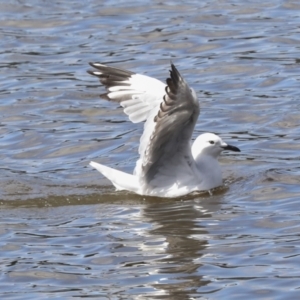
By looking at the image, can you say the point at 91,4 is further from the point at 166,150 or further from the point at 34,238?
the point at 34,238

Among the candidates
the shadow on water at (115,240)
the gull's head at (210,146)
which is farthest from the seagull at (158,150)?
the shadow on water at (115,240)

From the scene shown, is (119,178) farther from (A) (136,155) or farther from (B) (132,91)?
(A) (136,155)

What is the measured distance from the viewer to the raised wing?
10648 millimetres

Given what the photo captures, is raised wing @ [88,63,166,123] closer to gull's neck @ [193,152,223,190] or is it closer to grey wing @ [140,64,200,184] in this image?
grey wing @ [140,64,200,184]

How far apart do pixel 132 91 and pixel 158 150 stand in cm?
76

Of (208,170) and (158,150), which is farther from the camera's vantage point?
(208,170)

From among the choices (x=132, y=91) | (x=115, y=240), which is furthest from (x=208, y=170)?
(x=115, y=240)

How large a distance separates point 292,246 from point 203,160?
277 centimetres

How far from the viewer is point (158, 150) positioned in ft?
34.0

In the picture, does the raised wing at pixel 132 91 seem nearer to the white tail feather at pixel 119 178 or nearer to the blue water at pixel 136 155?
the white tail feather at pixel 119 178

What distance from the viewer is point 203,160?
10.9 metres

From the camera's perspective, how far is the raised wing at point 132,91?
34.9ft

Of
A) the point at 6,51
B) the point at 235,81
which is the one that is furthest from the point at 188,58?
the point at 6,51

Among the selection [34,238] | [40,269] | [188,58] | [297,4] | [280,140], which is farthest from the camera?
[297,4]
